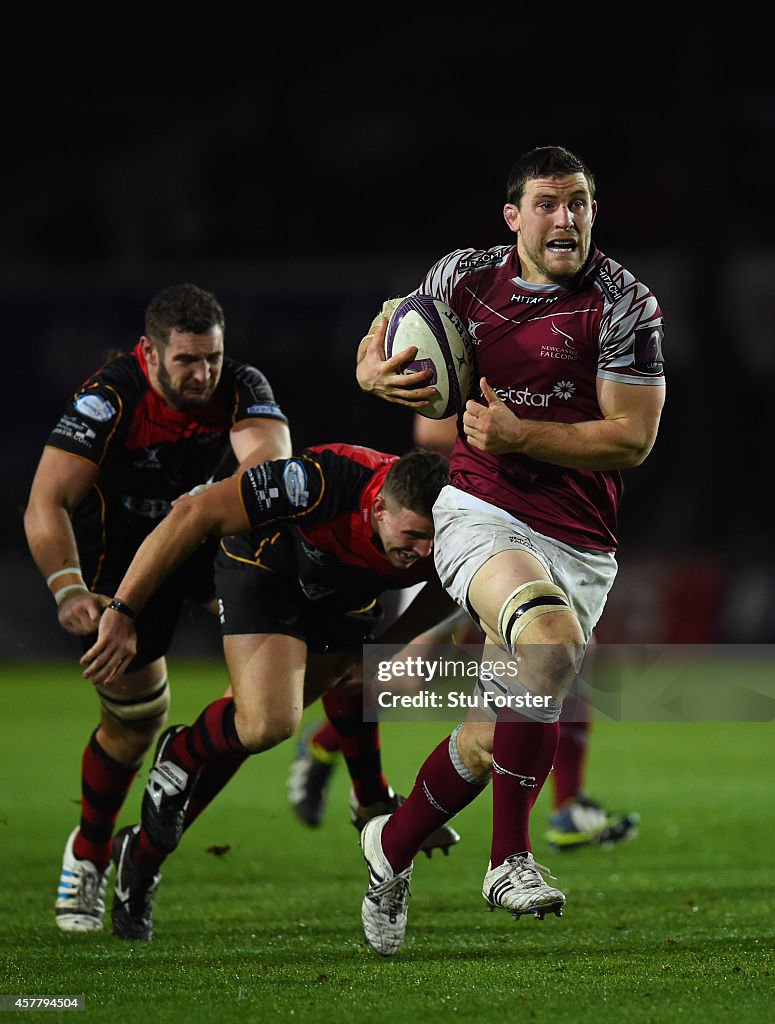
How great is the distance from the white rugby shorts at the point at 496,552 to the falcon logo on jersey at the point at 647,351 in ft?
1.88

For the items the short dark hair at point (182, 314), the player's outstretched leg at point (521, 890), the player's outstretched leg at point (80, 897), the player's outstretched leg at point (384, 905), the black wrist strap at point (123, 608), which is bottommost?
the player's outstretched leg at point (80, 897)

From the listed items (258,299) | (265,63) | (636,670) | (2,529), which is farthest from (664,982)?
(265,63)

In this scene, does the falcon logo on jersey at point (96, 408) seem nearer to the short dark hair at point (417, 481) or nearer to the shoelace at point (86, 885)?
the short dark hair at point (417, 481)

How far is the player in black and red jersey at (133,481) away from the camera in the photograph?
494cm

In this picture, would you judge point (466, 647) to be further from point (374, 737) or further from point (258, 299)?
point (258, 299)

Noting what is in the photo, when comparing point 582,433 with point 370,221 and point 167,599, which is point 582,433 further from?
point 370,221

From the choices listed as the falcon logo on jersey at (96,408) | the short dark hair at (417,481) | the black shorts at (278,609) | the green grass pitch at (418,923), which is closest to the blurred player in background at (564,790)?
the green grass pitch at (418,923)

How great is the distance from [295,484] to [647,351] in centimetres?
129

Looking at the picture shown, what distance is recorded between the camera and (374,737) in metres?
5.44

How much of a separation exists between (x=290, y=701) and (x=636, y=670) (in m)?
9.46

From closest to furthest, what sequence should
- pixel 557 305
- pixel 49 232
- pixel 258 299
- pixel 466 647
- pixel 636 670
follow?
pixel 557 305, pixel 466 647, pixel 636 670, pixel 258 299, pixel 49 232

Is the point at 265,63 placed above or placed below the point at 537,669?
above

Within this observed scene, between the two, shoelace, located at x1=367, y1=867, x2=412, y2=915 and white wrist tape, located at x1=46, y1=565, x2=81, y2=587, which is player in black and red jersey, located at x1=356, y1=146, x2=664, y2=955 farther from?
white wrist tape, located at x1=46, y1=565, x2=81, y2=587

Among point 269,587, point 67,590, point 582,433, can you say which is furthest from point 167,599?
point 582,433
